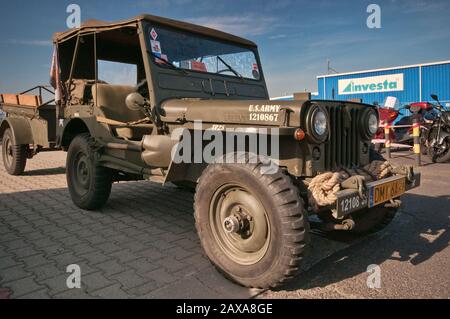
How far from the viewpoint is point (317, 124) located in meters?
2.69

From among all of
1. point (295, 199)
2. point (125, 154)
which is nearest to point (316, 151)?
point (295, 199)

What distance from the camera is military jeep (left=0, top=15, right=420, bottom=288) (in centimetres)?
254

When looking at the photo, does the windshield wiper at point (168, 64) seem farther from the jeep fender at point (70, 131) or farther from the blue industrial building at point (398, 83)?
the blue industrial building at point (398, 83)

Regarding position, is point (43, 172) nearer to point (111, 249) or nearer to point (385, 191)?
point (111, 249)

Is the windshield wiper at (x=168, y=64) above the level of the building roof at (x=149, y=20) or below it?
below

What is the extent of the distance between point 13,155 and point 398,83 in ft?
56.2

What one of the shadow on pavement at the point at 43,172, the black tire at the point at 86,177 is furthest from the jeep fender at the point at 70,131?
the shadow on pavement at the point at 43,172

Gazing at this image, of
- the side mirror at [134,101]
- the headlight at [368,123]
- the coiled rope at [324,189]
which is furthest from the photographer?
the side mirror at [134,101]

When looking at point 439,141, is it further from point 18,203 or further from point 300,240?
point 18,203

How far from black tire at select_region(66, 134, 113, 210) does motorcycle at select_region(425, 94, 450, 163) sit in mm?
7676

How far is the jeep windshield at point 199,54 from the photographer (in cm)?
384

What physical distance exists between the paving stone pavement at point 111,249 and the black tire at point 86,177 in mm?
173
